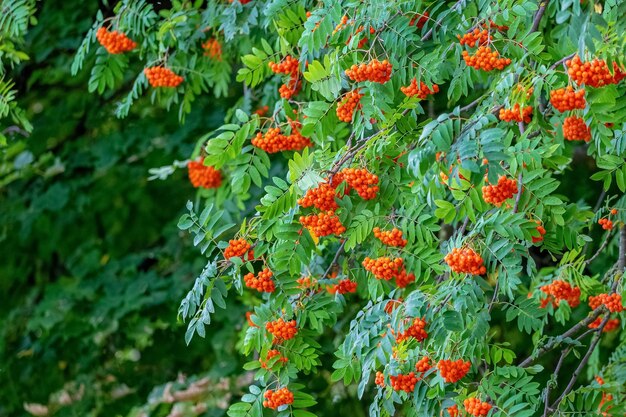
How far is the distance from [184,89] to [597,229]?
2.31 meters

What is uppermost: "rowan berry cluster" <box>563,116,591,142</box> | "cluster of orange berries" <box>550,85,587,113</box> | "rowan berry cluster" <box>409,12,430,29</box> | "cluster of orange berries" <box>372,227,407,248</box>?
"rowan berry cluster" <box>409,12,430,29</box>

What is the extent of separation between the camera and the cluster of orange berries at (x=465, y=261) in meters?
3.27

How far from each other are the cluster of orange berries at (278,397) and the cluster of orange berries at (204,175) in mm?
1595

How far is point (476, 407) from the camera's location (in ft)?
11.2

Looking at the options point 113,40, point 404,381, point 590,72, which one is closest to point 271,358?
point 404,381

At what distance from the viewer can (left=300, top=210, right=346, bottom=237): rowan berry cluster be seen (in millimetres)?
3541

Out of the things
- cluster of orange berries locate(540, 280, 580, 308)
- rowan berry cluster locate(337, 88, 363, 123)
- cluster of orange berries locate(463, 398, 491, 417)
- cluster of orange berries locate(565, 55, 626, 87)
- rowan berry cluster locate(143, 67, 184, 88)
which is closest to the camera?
cluster of orange berries locate(565, 55, 626, 87)

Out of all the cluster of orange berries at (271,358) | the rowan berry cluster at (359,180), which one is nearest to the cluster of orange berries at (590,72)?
the rowan berry cluster at (359,180)

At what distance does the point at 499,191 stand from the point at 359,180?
0.42m

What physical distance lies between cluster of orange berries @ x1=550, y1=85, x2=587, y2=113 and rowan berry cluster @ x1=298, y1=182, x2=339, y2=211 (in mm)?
677

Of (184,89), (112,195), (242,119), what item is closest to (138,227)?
(112,195)

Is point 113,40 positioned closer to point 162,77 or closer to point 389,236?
point 162,77

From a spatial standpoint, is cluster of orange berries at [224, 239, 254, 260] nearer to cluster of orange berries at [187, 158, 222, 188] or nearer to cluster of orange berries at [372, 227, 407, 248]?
cluster of orange berries at [372, 227, 407, 248]

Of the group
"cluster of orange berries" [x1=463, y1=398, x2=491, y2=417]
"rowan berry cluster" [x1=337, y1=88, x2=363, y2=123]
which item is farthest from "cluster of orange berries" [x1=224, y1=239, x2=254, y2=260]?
"cluster of orange berries" [x1=463, y1=398, x2=491, y2=417]
